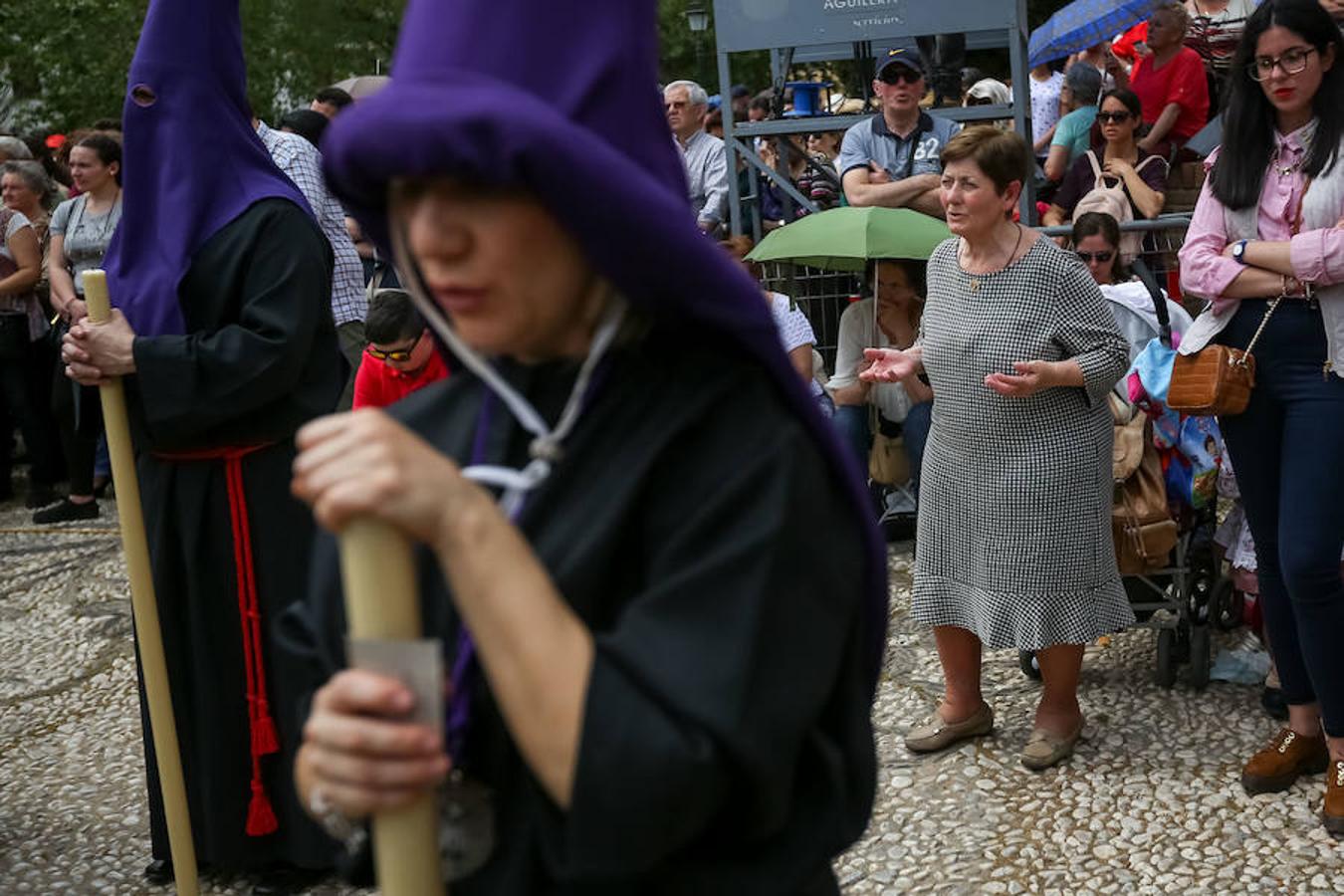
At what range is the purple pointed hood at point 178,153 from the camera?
3750 mm

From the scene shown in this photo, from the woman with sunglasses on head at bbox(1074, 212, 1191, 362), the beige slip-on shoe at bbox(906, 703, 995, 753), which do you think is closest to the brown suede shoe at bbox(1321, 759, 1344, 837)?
the beige slip-on shoe at bbox(906, 703, 995, 753)

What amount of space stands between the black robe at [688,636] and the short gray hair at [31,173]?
28.5 ft

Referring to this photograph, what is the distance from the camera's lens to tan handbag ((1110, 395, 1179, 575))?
16.1 feet

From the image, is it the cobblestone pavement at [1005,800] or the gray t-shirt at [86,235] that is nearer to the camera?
the cobblestone pavement at [1005,800]

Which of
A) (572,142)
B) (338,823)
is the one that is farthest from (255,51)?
(572,142)

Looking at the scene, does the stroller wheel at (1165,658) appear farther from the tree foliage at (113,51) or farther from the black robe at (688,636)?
the tree foliage at (113,51)

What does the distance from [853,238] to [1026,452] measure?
213 centimetres

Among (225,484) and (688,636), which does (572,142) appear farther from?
(225,484)

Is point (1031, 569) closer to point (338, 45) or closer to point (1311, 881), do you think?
point (1311, 881)

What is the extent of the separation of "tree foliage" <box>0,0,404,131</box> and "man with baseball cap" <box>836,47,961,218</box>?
999cm

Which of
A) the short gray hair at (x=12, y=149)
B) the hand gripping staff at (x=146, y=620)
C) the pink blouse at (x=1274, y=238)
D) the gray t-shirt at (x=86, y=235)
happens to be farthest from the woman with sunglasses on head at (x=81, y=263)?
the pink blouse at (x=1274, y=238)

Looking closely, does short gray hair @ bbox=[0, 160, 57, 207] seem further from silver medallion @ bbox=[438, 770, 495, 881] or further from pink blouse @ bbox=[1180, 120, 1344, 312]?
silver medallion @ bbox=[438, 770, 495, 881]

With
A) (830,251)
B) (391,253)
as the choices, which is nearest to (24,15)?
(830,251)

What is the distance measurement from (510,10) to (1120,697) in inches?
164
